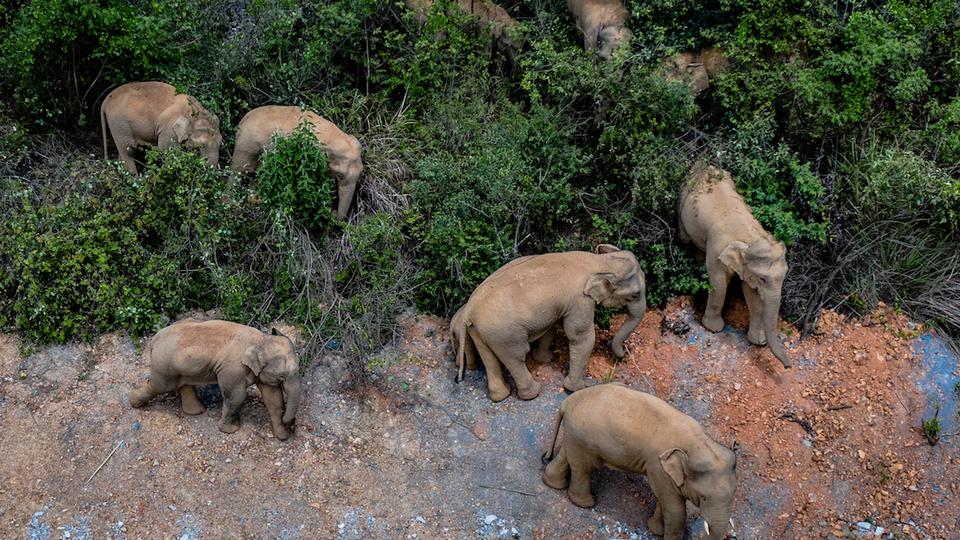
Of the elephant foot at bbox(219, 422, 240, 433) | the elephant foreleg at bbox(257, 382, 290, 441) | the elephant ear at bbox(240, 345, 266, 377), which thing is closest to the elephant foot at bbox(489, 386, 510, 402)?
the elephant foreleg at bbox(257, 382, 290, 441)

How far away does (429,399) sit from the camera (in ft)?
29.5

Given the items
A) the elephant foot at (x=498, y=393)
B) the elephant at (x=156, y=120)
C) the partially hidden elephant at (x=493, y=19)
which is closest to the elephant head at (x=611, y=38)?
the partially hidden elephant at (x=493, y=19)

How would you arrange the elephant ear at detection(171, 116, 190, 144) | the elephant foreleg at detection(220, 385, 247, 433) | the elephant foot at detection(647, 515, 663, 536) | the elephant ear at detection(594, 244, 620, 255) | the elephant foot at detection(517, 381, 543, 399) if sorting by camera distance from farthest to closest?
the elephant ear at detection(171, 116, 190, 144), the elephant ear at detection(594, 244, 620, 255), the elephant foot at detection(517, 381, 543, 399), the elephant foreleg at detection(220, 385, 247, 433), the elephant foot at detection(647, 515, 663, 536)

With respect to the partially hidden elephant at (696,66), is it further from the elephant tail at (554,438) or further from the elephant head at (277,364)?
the elephant head at (277,364)

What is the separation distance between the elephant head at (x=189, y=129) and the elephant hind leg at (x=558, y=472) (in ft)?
16.6

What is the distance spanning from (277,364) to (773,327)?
4.78 metres

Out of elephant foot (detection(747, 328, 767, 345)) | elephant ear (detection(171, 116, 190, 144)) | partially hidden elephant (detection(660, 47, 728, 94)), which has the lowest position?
elephant foot (detection(747, 328, 767, 345))

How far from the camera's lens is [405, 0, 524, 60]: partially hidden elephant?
11477 mm

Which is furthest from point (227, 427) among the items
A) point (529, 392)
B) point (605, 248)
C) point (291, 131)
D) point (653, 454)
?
point (605, 248)

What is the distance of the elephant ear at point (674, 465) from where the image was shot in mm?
7230

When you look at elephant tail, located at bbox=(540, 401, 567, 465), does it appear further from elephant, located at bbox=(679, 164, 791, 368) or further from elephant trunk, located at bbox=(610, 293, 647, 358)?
elephant, located at bbox=(679, 164, 791, 368)

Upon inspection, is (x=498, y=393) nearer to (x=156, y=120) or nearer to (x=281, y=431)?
(x=281, y=431)

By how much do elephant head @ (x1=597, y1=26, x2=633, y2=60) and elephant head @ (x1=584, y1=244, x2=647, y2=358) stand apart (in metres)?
2.90

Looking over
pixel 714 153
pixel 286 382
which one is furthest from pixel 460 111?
pixel 286 382
